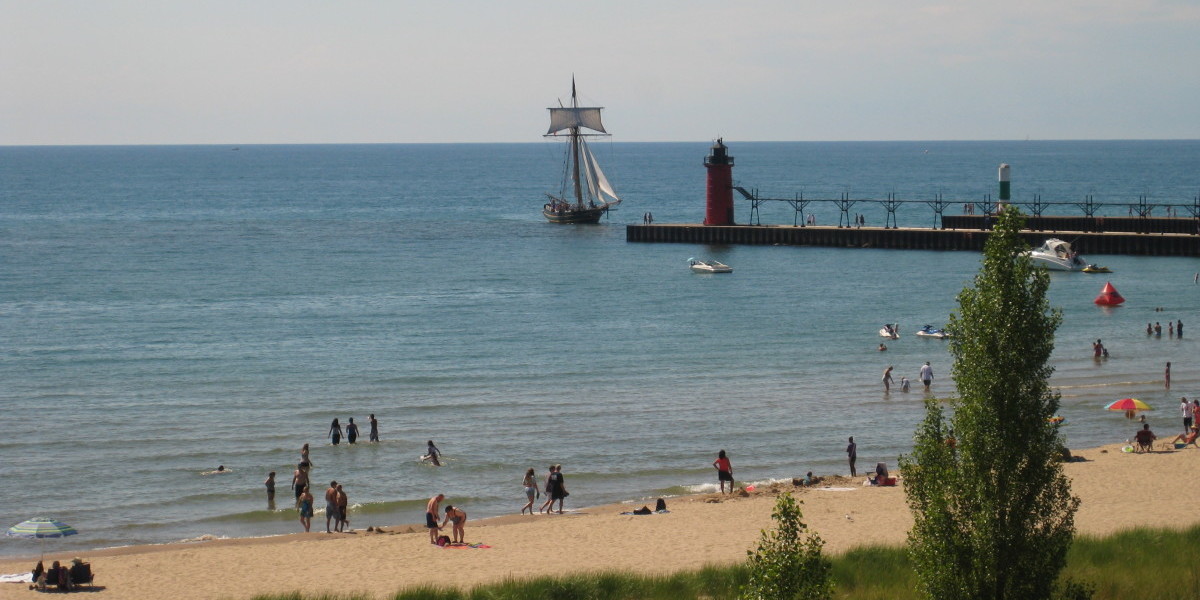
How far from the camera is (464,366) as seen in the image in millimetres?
46062

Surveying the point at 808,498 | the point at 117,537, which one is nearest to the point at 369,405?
the point at 117,537

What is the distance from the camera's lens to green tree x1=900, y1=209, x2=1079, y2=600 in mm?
13867

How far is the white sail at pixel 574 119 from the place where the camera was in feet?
409

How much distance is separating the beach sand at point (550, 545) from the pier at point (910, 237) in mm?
45515

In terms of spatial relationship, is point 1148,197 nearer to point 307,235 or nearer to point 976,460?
point 307,235

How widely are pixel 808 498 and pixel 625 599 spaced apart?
8629mm

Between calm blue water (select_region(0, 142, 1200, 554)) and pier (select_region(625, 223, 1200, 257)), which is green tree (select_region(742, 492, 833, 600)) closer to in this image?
calm blue water (select_region(0, 142, 1200, 554))

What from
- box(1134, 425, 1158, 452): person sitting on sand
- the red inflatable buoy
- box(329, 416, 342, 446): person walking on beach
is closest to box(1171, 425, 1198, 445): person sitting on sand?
box(1134, 425, 1158, 452): person sitting on sand

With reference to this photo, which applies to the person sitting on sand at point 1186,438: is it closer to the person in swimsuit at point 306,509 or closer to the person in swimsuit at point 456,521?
the person in swimsuit at point 456,521

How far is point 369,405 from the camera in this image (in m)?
39.6

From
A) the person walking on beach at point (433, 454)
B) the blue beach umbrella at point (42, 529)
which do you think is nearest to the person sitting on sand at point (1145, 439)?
the person walking on beach at point (433, 454)

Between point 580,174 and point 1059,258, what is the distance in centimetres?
5551

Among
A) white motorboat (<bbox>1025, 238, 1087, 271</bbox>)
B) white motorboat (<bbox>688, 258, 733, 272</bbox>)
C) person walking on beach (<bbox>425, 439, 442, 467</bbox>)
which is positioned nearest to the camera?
person walking on beach (<bbox>425, 439, 442, 467</bbox>)

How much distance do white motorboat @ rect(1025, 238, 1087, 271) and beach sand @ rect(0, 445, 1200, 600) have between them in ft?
140
